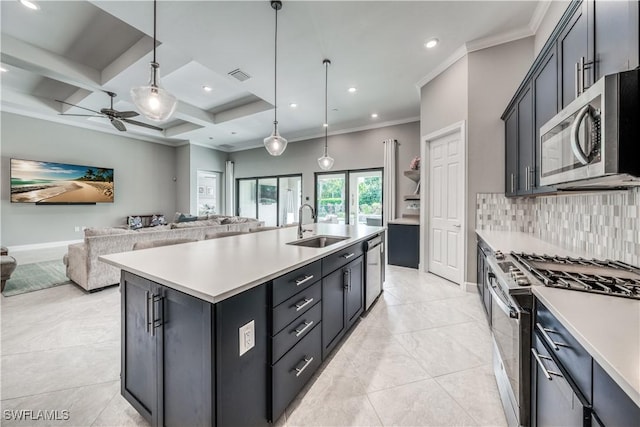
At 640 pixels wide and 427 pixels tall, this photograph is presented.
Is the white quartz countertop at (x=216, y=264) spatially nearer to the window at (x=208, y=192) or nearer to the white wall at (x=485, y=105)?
the white wall at (x=485, y=105)

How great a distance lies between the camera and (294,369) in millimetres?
1476

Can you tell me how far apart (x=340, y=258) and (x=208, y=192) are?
7.90 meters

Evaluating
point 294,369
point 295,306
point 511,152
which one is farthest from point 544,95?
point 294,369

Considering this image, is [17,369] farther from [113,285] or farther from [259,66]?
[259,66]

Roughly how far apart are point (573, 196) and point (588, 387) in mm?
2043

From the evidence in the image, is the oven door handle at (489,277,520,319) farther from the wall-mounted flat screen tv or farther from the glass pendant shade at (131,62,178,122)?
the wall-mounted flat screen tv

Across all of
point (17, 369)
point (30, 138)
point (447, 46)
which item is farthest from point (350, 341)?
point (30, 138)

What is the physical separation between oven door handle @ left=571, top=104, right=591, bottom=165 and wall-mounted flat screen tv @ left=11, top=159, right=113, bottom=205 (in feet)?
29.3

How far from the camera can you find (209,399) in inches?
39.8

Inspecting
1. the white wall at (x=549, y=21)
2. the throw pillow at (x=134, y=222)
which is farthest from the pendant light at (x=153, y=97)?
the throw pillow at (x=134, y=222)

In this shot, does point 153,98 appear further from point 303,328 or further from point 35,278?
point 35,278

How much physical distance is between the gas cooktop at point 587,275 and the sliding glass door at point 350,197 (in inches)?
181

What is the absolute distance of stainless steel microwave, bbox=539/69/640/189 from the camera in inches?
35.5

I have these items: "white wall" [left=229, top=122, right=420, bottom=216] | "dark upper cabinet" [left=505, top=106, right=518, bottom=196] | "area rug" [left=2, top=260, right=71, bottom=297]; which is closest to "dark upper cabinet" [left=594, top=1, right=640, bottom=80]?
"dark upper cabinet" [left=505, top=106, right=518, bottom=196]
